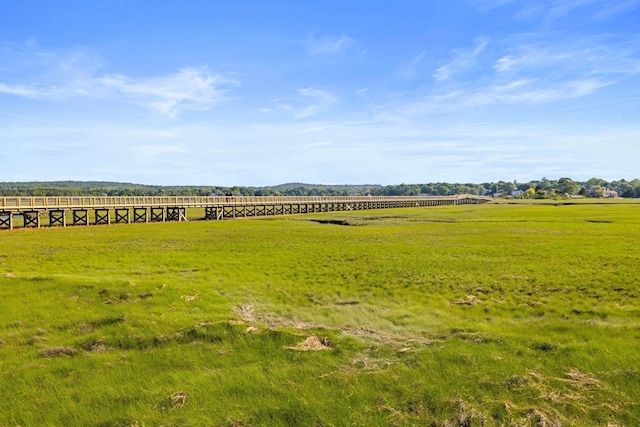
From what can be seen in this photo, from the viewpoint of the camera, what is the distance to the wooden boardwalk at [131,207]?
46.0 metres

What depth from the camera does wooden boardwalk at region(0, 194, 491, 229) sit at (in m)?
46.0

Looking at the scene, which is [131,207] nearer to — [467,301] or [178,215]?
[178,215]

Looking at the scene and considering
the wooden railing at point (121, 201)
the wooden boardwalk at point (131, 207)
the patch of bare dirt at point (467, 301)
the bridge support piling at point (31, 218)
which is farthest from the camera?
the bridge support piling at point (31, 218)

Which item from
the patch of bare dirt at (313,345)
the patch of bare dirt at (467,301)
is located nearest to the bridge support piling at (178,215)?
the patch of bare dirt at (467,301)

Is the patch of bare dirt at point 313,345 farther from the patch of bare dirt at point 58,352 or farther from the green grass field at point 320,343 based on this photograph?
the patch of bare dirt at point 58,352

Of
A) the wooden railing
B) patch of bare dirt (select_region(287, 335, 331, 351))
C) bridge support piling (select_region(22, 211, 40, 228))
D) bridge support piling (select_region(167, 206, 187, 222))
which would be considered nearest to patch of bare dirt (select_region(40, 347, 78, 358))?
patch of bare dirt (select_region(287, 335, 331, 351))

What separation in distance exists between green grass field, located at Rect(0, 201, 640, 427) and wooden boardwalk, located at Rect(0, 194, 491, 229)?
27.1 meters

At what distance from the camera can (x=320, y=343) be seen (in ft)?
38.1

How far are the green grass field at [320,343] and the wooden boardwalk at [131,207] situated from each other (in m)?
27.1

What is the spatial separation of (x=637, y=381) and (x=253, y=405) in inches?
321

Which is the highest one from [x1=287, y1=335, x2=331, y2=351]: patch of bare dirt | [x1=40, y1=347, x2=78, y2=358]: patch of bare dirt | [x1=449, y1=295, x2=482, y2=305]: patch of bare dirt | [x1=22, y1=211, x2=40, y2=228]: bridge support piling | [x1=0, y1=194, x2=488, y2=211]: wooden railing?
[x1=0, y1=194, x2=488, y2=211]: wooden railing

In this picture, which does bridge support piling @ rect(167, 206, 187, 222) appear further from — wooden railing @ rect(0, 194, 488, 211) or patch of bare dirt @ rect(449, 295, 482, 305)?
patch of bare dirt @ rect(449, 295, 482, 305)

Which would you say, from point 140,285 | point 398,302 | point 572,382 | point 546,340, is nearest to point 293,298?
point 398,302

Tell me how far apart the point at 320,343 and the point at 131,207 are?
51.8 meters
